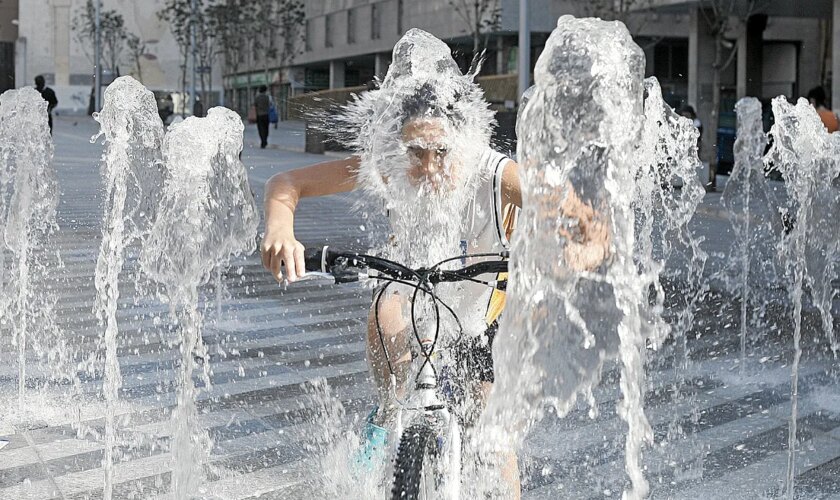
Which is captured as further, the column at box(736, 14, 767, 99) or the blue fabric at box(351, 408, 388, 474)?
the column at box(736, 14, 767, 99)

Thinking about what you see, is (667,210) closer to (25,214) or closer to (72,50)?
(25,214)

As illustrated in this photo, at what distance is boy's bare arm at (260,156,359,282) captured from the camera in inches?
110

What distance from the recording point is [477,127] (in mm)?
3174

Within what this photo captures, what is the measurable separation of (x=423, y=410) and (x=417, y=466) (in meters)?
0.17

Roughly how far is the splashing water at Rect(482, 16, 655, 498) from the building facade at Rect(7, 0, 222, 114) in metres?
71.7

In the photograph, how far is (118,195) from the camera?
6109 millimetres

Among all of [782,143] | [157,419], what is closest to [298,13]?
[782,143]

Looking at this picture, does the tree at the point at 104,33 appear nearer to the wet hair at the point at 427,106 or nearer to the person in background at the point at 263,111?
the person in background at the point at 263,111

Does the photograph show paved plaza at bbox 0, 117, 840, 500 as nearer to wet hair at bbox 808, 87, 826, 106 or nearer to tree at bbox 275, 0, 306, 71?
wet hair at bbox 808, 87, 826, 106

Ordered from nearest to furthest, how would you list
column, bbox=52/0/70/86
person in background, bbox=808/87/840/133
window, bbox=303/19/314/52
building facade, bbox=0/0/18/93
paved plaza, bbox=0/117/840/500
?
paved plaza, bbox=0/117/840/500
person in background, bbox=808/87/840/133
window, bbox=303/19/314/52
building facade, bbox=0/0/18/93
column, bbox=52/0/70/86

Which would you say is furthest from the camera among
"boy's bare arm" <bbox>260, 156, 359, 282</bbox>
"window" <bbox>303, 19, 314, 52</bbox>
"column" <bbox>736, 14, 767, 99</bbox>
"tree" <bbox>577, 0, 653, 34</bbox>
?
"window" <bbox>303, 19, 314, 52</bbox>

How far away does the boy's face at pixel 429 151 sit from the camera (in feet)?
10.1

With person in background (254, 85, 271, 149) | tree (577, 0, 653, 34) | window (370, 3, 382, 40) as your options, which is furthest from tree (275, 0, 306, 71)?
tree (577, 0, 653, 34)

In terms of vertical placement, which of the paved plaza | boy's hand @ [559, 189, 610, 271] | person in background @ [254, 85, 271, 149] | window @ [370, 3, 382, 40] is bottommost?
the paved plaza
